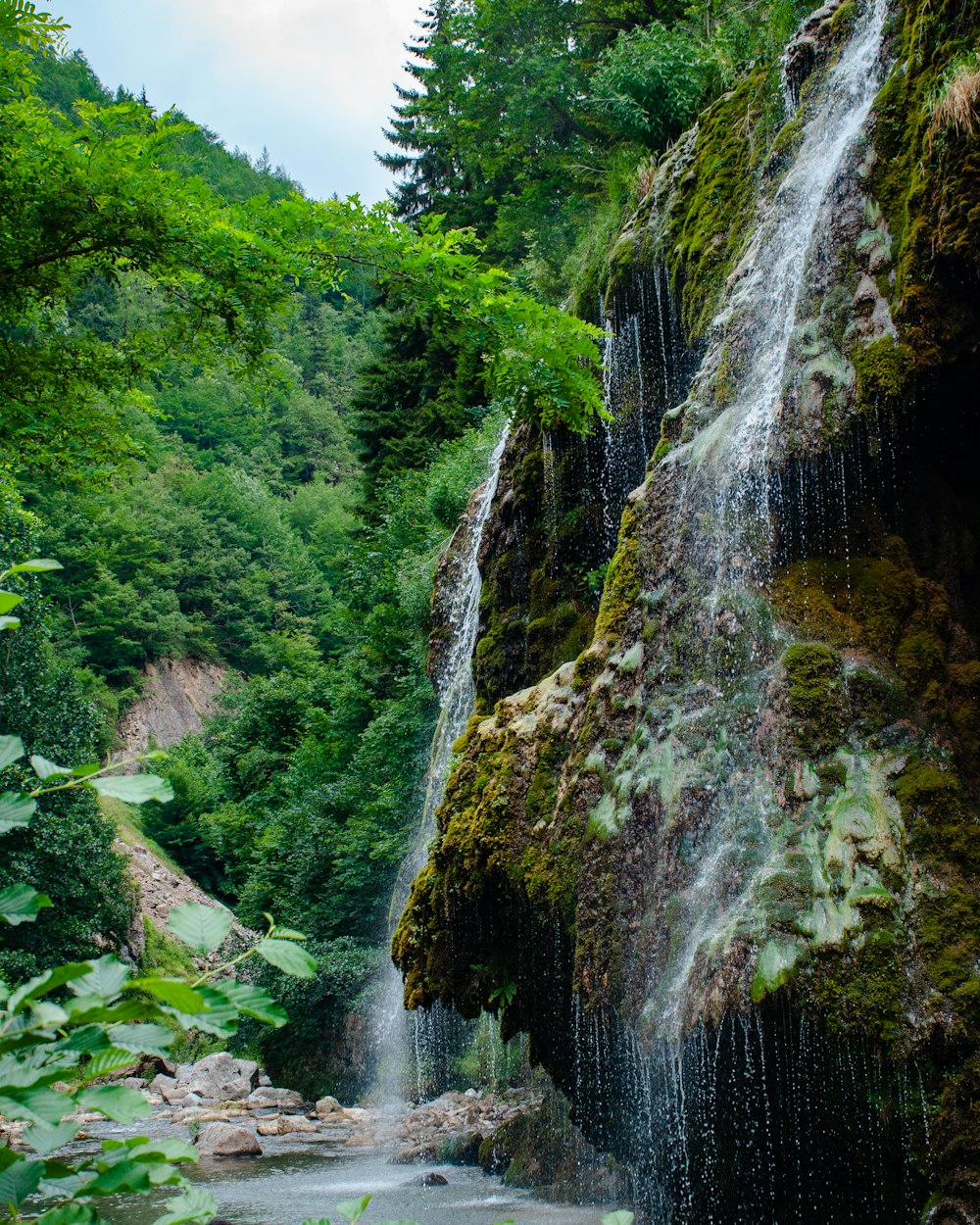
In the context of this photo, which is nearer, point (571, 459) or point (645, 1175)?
point (645, 1175)

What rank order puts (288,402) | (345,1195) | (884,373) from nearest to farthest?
1. (884,373)
2. (345,1195)
3. (288,402)

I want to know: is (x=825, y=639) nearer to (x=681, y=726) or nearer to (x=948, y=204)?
(x=681, y=726)

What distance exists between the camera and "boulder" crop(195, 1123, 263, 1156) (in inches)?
437

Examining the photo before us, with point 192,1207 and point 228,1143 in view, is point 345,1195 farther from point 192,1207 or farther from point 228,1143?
point 192,1207

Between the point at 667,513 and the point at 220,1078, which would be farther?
the point at 220,1078

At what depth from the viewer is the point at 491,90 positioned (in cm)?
2175

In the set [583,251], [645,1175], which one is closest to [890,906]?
[645,1175]

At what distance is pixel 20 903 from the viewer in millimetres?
1013

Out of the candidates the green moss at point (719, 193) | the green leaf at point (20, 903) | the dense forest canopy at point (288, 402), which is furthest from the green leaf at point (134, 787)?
the green moss at point (719, 193)

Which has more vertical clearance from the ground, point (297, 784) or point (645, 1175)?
point (297, 784)

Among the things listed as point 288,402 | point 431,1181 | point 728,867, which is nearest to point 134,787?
point 728,867

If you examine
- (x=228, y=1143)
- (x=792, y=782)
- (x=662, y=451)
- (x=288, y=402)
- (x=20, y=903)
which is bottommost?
(x=228, y=1143)

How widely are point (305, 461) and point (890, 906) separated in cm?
5271

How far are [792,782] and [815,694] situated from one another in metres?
0.50
